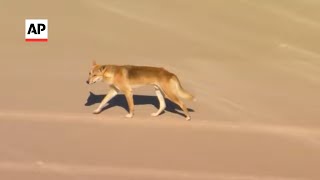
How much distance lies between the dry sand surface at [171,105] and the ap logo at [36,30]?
0.63 ft

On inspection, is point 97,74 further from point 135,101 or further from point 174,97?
point 174,97

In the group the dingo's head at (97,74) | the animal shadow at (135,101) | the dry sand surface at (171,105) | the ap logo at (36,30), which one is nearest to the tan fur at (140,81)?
the dingo's head at (97,74)

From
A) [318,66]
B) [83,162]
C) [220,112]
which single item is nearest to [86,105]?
[220,112]

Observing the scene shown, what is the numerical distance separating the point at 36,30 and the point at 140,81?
7.90 metres

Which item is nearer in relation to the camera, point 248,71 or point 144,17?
point 248,71

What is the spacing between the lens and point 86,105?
11156 mm

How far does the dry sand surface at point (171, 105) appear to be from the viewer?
27.3 ft

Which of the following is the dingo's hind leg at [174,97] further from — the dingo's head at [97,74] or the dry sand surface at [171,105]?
the dingo's head at [97,74]

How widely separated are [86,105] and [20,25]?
6.63m

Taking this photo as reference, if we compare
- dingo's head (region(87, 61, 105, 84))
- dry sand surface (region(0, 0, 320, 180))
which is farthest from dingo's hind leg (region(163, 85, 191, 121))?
dingo's head (region(87, 61, 105, 84))

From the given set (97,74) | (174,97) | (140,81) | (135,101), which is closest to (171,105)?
(135,101)

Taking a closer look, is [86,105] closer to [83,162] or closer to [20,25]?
[83,162]

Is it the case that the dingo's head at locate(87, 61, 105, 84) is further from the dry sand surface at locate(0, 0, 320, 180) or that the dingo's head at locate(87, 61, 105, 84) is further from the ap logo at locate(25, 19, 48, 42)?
the ap logo at locate(25, 19, 48, 42)

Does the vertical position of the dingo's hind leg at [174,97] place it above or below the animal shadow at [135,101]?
above
